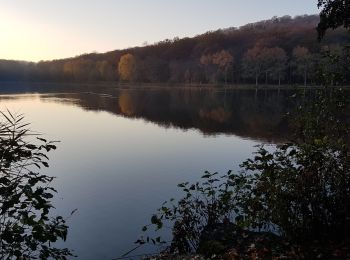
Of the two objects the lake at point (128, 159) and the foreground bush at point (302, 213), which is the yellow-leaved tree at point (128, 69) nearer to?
the lake at point (128, 159)

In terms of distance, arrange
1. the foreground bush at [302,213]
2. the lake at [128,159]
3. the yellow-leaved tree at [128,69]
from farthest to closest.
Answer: the yellow-leaved tree at [128,69] → the lake at [128,159] → the foreground bush at [302,213]

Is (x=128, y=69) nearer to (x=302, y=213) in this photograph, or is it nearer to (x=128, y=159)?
(x=128, y=159)

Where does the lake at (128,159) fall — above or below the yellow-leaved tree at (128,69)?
below

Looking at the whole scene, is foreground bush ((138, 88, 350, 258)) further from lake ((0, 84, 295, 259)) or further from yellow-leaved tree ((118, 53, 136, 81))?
yellow-leaved tree ((118, 53, 136, 81))

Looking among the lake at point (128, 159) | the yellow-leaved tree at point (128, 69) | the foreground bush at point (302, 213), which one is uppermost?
the yellow-leaved tree at point (128, 69)

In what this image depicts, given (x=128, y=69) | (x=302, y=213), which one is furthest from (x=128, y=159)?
(x=128, y=69)

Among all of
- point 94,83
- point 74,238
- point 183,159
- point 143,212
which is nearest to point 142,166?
point 183,159

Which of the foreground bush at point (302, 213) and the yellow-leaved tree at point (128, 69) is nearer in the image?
the foreground bush at point (302, 213)

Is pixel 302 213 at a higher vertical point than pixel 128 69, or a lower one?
lower

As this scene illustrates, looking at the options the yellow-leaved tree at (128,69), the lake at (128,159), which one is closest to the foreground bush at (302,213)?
the lake at (128,159)

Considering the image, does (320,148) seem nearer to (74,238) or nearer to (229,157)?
(74,238)

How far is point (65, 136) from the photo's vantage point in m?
35.7

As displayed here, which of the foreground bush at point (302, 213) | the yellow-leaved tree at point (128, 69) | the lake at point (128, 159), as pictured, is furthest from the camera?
the yellow-leaved tree at point (128, 69)

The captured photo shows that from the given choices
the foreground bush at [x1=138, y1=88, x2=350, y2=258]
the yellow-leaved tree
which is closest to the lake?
the foreground bush at [x1=138, y1=88, x2=350, y2=258]
